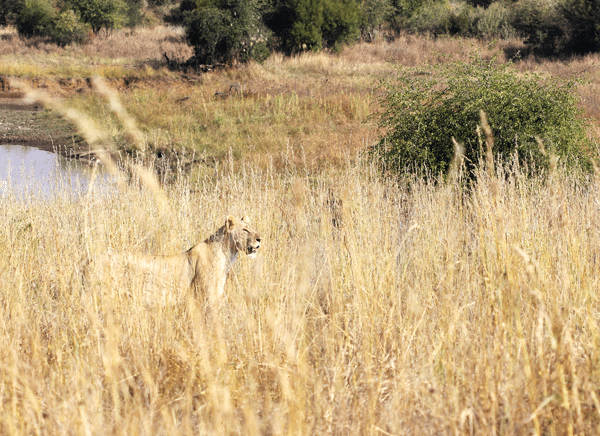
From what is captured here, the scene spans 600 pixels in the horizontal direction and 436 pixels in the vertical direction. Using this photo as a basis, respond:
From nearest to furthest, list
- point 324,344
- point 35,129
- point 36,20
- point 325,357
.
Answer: point 325,357
point 324,344
point 35,129
point 36,20

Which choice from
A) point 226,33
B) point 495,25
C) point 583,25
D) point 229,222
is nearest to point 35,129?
point 226,33

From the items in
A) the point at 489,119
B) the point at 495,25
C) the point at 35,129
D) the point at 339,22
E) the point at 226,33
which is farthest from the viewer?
the point at 495,25

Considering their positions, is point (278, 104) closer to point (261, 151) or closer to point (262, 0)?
point (261, 151)

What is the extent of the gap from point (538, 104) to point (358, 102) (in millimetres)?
9966

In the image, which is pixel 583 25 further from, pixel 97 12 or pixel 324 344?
pixel 97 12

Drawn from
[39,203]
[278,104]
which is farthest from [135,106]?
[39,203]

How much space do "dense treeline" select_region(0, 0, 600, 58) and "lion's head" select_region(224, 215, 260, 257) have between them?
75.4 ft

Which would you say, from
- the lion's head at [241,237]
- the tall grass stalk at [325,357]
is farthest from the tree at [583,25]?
the lion's head at [241,237]

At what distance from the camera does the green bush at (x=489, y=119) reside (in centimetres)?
746

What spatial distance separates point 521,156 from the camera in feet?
24.5

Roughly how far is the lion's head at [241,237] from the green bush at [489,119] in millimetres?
3382

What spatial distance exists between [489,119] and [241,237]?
14.9 ft

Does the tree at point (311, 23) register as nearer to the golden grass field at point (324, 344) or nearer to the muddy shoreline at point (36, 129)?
the muddy shoreline at point (36, 129)

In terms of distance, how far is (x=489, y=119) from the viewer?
7.54 m
